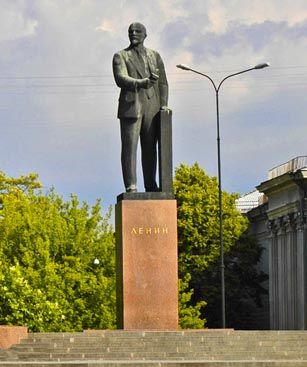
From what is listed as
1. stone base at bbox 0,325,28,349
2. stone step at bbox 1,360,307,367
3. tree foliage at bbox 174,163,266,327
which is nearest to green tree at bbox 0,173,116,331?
tree foliage at bbox 174,163,266,327

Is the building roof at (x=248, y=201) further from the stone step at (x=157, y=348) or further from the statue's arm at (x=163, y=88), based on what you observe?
the stone step at (x=157, y=348)

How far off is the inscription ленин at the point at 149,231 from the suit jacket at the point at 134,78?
10.3 ft

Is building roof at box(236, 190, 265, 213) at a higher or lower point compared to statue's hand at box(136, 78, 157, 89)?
higher

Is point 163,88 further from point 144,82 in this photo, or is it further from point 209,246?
point 209,246

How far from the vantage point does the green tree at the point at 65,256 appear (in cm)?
7781

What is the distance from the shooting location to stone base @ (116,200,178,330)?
1858 inches

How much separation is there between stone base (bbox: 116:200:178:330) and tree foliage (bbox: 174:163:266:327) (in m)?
53.0

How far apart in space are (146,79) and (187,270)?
5519 cm

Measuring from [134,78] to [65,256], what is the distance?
1317 inches

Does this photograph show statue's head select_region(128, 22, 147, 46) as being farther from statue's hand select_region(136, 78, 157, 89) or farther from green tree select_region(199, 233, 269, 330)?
green tree select_region(199, 233, 269, 330)

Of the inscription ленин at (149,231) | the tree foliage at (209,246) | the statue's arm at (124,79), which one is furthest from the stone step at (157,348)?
the tree foliage at (209,246)

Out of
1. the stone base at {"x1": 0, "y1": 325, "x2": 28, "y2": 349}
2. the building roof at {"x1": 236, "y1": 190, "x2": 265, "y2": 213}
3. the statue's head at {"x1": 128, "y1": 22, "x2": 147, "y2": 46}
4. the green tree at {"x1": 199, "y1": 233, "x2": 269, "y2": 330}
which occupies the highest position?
the building roof at {"x1": 236, "y1": 190, "x2": 265, "y2": 213}

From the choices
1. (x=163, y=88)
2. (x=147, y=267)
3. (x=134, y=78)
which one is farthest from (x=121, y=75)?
(x=147, y=267)

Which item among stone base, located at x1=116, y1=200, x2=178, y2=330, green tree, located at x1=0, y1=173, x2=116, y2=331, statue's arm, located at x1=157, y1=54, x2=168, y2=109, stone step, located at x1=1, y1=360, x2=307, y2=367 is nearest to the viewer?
stone step, located at x1=1, y1=360, x2=307, y2=367
